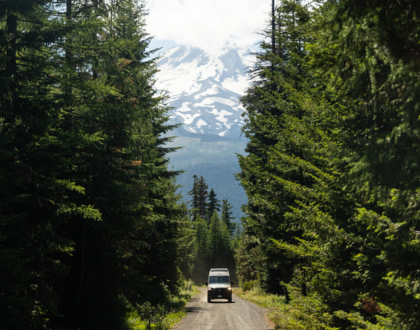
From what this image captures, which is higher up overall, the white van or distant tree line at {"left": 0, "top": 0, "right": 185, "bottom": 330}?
distant tree line at {"left": 0, "top": 0, "right": 185, "bottom": 330}

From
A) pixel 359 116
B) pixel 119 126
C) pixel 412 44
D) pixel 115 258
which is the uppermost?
pixel 119 126

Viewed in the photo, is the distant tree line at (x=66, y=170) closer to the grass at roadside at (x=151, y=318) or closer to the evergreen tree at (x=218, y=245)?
the grass at roadside at (x=151, y=318)

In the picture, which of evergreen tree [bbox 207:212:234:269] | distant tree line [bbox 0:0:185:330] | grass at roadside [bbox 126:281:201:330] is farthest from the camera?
evergreen tree [bbox 207:212:234:269]

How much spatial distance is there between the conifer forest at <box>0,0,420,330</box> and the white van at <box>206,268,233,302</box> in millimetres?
12991

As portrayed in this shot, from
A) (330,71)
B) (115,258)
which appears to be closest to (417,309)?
(330,71)

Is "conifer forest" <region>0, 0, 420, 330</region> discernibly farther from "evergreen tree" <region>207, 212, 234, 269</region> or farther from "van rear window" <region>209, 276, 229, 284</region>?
"evergreen tree" <region>207, 212, 234, 269</region>

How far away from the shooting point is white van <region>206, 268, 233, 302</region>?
28.1m

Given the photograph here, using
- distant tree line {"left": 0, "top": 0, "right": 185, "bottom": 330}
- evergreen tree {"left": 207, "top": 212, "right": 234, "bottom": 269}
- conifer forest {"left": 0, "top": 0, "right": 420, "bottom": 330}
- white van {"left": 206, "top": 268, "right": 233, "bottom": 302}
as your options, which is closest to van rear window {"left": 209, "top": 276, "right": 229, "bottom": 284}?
white van {"left": 206, "top": 268, "right": 233, "bottom": 302}

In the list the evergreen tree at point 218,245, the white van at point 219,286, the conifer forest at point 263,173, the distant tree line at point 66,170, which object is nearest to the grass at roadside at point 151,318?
the conifer forest at point 263,173

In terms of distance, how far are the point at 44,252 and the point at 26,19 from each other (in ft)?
20.6

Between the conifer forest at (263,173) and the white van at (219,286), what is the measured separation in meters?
13.0

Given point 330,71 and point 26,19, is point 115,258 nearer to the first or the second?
point 26,19

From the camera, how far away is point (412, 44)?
14.3ft

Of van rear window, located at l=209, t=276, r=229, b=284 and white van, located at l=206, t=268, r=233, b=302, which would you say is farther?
van rear window, located at l=209, t=276, r=229, b=284
